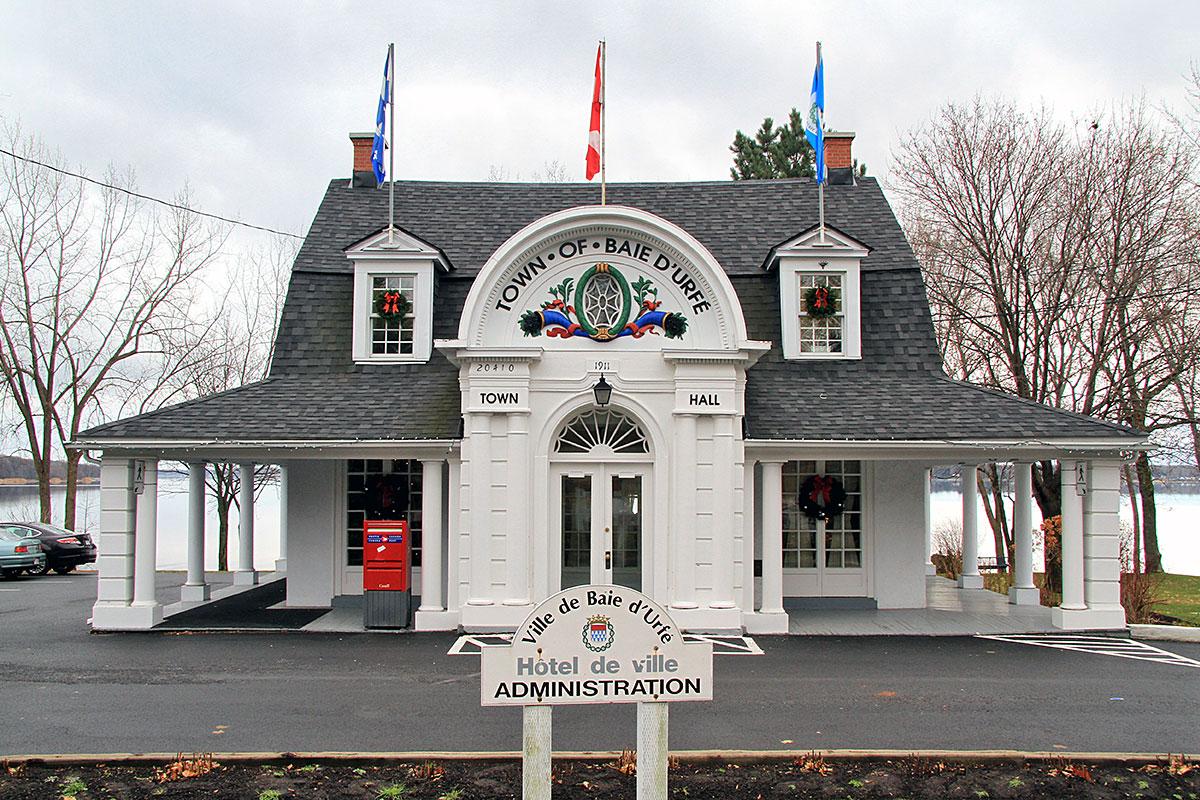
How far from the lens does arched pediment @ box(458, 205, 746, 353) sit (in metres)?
13.5

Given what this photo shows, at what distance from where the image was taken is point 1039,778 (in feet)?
22.2

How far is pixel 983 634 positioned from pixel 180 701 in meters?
10.5

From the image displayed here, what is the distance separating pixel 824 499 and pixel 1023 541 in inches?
140

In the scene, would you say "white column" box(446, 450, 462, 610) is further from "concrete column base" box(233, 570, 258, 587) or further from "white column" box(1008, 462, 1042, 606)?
"white column" box(1008, 462, 1042, 606)

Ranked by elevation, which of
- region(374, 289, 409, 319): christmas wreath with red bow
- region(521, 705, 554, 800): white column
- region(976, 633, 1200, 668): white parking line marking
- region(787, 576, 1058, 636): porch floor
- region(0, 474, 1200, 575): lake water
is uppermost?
region(374, 289, 409, 319): christmas wreath with red bow

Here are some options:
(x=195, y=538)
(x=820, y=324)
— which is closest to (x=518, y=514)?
(x=820, y=324)

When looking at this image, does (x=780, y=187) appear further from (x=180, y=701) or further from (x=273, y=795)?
(x=273, y=795)

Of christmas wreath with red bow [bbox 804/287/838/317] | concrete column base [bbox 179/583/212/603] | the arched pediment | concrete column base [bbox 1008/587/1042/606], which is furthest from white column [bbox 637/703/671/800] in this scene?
concrete column base [bbox 179/583/212/603]

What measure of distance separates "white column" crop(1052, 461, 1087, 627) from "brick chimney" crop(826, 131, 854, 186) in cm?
764

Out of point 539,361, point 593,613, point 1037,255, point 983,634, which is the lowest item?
point 983,634

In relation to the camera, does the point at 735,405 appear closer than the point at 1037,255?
Yes

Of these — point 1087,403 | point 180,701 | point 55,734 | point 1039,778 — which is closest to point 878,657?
point 1039,778

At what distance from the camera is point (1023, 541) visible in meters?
16.0

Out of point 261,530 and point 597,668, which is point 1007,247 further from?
point 261,530
